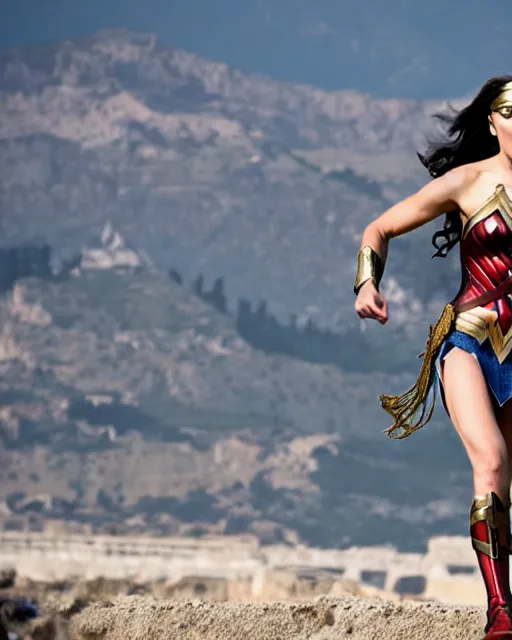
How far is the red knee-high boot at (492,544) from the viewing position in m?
6.61

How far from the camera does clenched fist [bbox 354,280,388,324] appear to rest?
6574 millimetres

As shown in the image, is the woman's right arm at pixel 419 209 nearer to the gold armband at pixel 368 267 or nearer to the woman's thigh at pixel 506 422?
the gold armband at pixel 368 267

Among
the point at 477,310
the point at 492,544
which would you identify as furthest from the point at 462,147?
the point at 492,544

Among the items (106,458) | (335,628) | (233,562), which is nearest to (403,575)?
(233,562)

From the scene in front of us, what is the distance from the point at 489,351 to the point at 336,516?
14188 centimetres

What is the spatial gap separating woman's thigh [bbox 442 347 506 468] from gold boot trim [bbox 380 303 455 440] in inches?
5.4

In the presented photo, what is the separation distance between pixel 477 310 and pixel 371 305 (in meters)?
0.58

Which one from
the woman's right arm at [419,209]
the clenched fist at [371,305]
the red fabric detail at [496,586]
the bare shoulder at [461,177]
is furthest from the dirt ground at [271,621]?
the bare shoulder at [461,177]

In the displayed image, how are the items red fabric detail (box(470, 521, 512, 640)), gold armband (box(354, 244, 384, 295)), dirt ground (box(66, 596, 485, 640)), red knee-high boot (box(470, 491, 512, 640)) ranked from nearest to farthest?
red fabric detail (box(470, 521, 512, 640)) < red knee-high boot (box(470, 491, 512, 640)) < gold armband (box(354, 244, 384, 295)) < dirt ground (box(66, 596, 485, 640))

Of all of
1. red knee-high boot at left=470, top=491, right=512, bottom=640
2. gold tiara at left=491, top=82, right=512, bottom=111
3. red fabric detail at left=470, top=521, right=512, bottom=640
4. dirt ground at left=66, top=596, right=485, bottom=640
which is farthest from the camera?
dirt ground at left=66, top=596, right=485, bottom=640

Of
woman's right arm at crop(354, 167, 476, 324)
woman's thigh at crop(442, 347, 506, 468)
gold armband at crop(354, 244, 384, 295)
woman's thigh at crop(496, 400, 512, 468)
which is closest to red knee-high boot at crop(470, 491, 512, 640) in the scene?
woman's thigh at crop(442, 347, 506, 468)

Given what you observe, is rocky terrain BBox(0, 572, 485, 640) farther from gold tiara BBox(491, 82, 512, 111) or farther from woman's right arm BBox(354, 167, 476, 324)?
gold tiara BBox(491, 82, 512, 111)

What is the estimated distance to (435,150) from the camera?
24.4 feet

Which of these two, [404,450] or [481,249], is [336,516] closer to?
[404,450]
